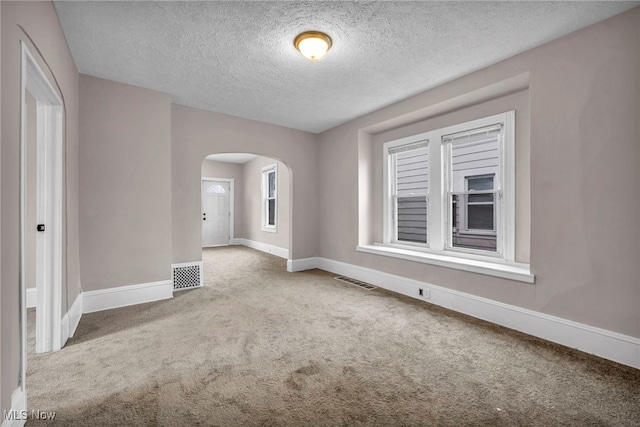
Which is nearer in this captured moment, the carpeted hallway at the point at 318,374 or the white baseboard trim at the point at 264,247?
the carpeted hallway at the point at 318,374

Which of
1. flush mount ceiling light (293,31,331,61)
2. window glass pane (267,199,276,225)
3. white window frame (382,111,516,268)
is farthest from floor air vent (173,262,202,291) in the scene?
window glass pane (267,199,276,225)

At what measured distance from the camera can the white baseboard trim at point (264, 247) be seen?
704 centimetres

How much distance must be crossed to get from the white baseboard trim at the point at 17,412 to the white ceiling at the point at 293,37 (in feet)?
8.34

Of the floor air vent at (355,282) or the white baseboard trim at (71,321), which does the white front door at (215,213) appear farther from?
the white baseboard trim at (71,321)

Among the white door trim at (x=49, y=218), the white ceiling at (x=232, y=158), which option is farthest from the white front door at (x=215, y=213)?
the white door trim at (x=49, y=218)

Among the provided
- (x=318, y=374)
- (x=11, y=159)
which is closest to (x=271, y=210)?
(x=318, y=374)

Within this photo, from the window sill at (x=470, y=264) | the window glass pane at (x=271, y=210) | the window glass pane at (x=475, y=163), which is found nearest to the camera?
the window sill at (x=470, y=264)

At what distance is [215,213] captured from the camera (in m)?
9.08

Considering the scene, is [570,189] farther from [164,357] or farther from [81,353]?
[81,353]

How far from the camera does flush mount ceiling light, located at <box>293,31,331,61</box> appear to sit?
2.44m

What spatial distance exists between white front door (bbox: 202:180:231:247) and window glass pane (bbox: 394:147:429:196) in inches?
248

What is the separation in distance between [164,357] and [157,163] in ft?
7.69

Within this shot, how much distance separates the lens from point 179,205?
13.4 ft

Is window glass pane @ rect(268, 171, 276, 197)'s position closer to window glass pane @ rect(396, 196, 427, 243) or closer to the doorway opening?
the doorway opening
